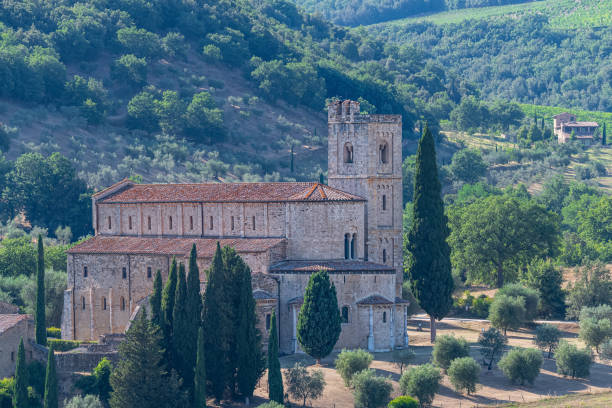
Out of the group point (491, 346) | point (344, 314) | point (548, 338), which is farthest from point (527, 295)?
point (344, 314)

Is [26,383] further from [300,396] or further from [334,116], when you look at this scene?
[334,116]

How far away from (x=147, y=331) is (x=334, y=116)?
21.2 meters

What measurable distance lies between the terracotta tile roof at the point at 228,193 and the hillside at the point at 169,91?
33468 millimetres

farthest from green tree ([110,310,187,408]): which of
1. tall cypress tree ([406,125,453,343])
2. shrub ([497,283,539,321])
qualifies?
shrub ([497,283,539,321])

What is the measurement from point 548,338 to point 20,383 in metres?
29.9

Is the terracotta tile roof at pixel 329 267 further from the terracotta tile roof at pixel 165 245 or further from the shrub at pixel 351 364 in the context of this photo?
the shrub at pixel 351 364

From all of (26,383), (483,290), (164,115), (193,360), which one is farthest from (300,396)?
(164,115)

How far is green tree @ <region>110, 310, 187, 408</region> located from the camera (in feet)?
148

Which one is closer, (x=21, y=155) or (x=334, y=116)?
(x=334, y=116)

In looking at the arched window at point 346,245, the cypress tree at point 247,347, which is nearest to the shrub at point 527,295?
the arched window at point 346,245

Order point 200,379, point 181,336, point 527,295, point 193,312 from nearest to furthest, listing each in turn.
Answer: point 200,379 < point 181,336 < point 193,312 < point 527,295

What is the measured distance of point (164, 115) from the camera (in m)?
119

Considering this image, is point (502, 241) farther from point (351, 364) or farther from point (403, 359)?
point (351, 364)

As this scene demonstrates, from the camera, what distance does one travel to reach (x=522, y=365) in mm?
52219
